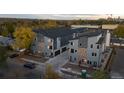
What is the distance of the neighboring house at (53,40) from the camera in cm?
374

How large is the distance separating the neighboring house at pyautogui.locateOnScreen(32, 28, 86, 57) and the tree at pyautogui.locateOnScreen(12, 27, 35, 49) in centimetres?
12

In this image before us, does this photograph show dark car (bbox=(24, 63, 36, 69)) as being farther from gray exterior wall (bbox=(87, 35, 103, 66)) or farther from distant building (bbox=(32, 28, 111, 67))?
gray exterior wall (bbox=(87, 35, 103, 66))

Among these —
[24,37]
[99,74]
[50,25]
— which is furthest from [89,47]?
[24,37]

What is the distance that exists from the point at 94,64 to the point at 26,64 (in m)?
1.51

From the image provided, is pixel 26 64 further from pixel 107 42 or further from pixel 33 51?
pixel 107 42

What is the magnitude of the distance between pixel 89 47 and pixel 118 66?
2.62ft

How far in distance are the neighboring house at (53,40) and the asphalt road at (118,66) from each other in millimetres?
973

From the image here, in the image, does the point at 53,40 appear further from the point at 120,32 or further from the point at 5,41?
the point at 120,32

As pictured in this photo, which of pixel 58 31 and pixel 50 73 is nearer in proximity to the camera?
pixel 50 73

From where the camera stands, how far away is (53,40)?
3811 mm

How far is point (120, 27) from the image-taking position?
3.81 m

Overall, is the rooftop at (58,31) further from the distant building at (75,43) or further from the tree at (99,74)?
the tree at (99,74)

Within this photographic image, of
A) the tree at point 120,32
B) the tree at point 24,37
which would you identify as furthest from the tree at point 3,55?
the tree at point 120,32

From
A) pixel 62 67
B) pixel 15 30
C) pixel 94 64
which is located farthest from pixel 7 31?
pixel 94 64
